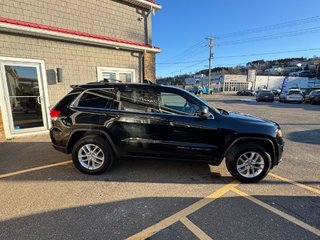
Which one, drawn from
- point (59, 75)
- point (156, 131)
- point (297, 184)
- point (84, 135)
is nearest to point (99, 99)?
point (84, 135)

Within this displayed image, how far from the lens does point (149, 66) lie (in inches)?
381

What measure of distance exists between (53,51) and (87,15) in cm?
220

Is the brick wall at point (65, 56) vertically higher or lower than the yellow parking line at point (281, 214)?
higher

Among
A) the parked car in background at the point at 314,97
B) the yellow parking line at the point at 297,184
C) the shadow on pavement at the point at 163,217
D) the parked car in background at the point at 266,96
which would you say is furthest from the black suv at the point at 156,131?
the parked car in background at the point at 266,96

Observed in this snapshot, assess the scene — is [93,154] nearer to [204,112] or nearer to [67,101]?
[67,101]

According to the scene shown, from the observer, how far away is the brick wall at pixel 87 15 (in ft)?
21.4

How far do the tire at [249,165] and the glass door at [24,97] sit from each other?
6.66 metres

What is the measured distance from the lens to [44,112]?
7.11 metres

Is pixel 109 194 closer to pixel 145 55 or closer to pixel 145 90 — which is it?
pixel 145 90

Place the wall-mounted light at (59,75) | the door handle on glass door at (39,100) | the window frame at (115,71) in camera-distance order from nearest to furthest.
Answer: the door handle on glass door at (39,100)
the wall-mounted light at (59,75)
the window frame at (115,71)

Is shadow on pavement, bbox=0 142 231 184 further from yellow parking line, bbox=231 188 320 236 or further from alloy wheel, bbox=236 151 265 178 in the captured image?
yellow parking line, bbox=231 188 320 236

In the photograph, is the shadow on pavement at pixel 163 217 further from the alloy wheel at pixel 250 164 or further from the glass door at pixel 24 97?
the glass door at pixel 24 97

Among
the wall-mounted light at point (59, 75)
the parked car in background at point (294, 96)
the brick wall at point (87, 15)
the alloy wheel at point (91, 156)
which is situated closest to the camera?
the alloy wheel at point (91, 156)

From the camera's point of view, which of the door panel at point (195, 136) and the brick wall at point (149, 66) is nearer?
Answer: the door panel at point (195, 136)
